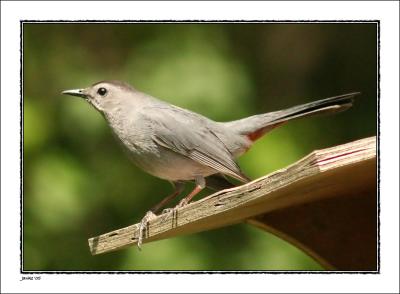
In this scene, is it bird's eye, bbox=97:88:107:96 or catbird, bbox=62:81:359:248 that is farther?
bird's eye, bbox=97:88:107:96

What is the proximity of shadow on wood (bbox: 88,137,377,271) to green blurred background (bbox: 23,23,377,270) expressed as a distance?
1246 mm

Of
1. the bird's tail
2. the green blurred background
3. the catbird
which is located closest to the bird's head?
the catbird

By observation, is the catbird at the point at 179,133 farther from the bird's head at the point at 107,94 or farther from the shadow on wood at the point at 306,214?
the shadow on wood at the point at 306,214

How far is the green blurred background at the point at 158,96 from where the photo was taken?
480cm

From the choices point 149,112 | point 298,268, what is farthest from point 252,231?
point 149,112

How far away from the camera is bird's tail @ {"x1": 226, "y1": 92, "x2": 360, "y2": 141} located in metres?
3.62

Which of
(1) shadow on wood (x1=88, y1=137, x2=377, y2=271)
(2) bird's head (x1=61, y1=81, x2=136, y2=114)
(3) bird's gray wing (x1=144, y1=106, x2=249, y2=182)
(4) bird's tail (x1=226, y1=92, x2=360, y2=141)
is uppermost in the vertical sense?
(2) bird's head (x1=61, y1=81, x2=136, y2=114)

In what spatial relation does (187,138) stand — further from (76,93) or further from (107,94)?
(76,93)

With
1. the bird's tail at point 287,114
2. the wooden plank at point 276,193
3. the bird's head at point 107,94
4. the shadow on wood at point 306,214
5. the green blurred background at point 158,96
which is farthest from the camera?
the green blurred background at point 158,96

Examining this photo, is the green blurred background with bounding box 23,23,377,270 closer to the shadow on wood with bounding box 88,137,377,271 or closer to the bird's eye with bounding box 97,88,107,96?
the bird's eye with bounding box 97,88,107,96

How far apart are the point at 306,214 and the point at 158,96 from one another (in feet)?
5.45

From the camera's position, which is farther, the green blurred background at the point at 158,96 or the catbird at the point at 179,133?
the green blurred background at the point at 158,96

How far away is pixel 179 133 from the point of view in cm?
372

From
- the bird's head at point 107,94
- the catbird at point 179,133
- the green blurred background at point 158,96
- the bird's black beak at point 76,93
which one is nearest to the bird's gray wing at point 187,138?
the catbird at point 179,133
